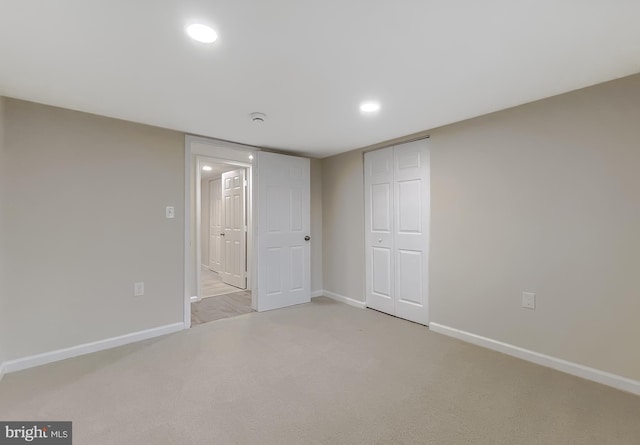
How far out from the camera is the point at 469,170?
284cm

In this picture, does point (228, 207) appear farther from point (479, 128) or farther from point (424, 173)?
point (479, 128)

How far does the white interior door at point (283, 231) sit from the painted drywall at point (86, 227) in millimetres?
1007

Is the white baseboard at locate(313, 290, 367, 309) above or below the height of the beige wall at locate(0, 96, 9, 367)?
below

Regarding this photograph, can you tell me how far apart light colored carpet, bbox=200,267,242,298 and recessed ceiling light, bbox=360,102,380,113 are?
11.8 feet

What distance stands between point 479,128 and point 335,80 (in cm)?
159

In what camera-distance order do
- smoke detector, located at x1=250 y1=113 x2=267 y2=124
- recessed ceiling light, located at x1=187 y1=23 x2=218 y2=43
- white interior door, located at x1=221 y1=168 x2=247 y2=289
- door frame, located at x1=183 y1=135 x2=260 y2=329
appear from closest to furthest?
recessed ceiling light, located at x1=187 y1=23 x2=218 y2=43 < smoke detector, located at x1=250 y1=113 x2=267 y2=124 < door frame, located at x1=183 y1=135 x2=260 y2=329 < white interior door, located at x1=221 y1=168 x2=247 y2=289

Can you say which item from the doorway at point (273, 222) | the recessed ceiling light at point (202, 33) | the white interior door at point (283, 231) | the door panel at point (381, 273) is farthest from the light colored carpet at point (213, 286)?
the recessed ceiling light at point (202, 33)

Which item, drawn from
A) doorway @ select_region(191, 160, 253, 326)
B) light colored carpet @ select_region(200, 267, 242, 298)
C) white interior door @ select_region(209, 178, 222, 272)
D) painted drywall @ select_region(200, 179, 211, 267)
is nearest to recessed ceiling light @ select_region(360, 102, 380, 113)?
doorway @ select_region(191, 160, 253, 326)

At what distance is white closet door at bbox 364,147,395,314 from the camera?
362cm

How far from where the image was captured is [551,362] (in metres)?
2.31

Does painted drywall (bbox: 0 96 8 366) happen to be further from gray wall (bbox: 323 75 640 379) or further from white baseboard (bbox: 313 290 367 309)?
gray wall (bbox: 323 75 640 379)

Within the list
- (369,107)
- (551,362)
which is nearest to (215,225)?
(369,107)

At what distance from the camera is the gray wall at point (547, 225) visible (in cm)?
203

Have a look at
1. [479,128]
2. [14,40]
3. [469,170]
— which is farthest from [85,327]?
[479,128]
